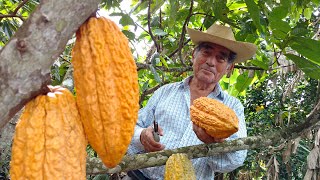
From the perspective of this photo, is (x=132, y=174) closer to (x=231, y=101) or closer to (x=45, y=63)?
(x=231, y=101)

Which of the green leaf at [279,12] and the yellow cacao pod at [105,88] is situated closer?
the yellow cacao pod at [105,88]

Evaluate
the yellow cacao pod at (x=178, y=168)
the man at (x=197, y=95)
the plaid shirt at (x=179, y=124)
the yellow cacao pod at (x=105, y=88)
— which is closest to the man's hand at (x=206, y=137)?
the yellow cacao pod at (x=178, y=168)

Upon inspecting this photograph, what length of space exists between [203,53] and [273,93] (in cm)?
374

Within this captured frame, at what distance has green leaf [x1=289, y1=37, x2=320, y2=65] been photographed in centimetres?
185

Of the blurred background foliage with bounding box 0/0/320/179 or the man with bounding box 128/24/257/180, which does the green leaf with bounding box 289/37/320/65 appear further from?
the man with bounding box 128/24/257/180

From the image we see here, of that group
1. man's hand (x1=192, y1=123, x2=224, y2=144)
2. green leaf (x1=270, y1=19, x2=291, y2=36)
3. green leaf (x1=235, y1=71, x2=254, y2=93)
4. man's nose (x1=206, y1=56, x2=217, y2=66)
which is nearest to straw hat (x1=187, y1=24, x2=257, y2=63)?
man's nose (x1=206, y1=56, x2=217, y2=66)

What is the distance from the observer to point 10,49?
0.90 metres

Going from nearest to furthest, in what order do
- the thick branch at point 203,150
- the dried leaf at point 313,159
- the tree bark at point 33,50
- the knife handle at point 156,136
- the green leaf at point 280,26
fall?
the tree bark at point 33,50, the thick branch at point 203,150, the knife handle at point 156,136, the green leaf at point 280,26, the dried leaf at point 313,159

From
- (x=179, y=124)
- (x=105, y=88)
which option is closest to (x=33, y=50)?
(x=105, y=88)

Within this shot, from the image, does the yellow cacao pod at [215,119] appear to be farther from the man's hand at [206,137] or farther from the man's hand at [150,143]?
the man's hand at [150,143]

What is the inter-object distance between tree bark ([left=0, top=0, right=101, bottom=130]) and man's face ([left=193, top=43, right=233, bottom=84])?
76.7 inches

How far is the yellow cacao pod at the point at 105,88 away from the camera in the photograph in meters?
1.03

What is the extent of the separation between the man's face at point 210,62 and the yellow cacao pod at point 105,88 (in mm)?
1797

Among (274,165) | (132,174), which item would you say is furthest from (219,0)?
(274,165)
